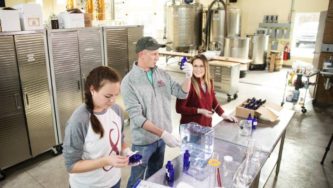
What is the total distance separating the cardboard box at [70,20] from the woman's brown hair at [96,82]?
237cm

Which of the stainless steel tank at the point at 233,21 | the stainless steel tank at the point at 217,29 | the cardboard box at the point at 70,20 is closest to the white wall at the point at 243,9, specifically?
the stainless steel tank at the point at 233,21

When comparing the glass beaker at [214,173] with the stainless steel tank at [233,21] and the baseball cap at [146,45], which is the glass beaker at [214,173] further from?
the stainless steel tank at [233,21]

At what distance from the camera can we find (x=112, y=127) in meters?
1.56

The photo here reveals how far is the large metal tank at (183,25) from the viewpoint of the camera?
852 cm

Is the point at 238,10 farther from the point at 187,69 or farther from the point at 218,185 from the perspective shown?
the point at 218,185

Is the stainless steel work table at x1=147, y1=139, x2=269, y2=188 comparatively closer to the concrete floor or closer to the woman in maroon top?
the woman in maroon top

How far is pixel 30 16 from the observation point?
10.2ft

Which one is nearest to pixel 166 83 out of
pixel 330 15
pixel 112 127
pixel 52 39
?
pixel 112 127

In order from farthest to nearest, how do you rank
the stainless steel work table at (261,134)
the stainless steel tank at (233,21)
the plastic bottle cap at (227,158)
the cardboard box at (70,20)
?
the stainless steel tank at (233,21) → the cardboard box at (70,20) → the stainless steel work table at (261,134) → the plastic bottle cap at (227,158)

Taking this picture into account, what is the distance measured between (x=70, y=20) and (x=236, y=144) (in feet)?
8.64

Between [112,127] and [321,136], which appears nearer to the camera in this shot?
[112,127]

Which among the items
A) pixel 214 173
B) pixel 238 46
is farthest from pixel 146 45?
pixel 238 46

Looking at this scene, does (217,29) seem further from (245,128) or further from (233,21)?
(245,128)

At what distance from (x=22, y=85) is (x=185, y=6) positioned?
21.0 feet
